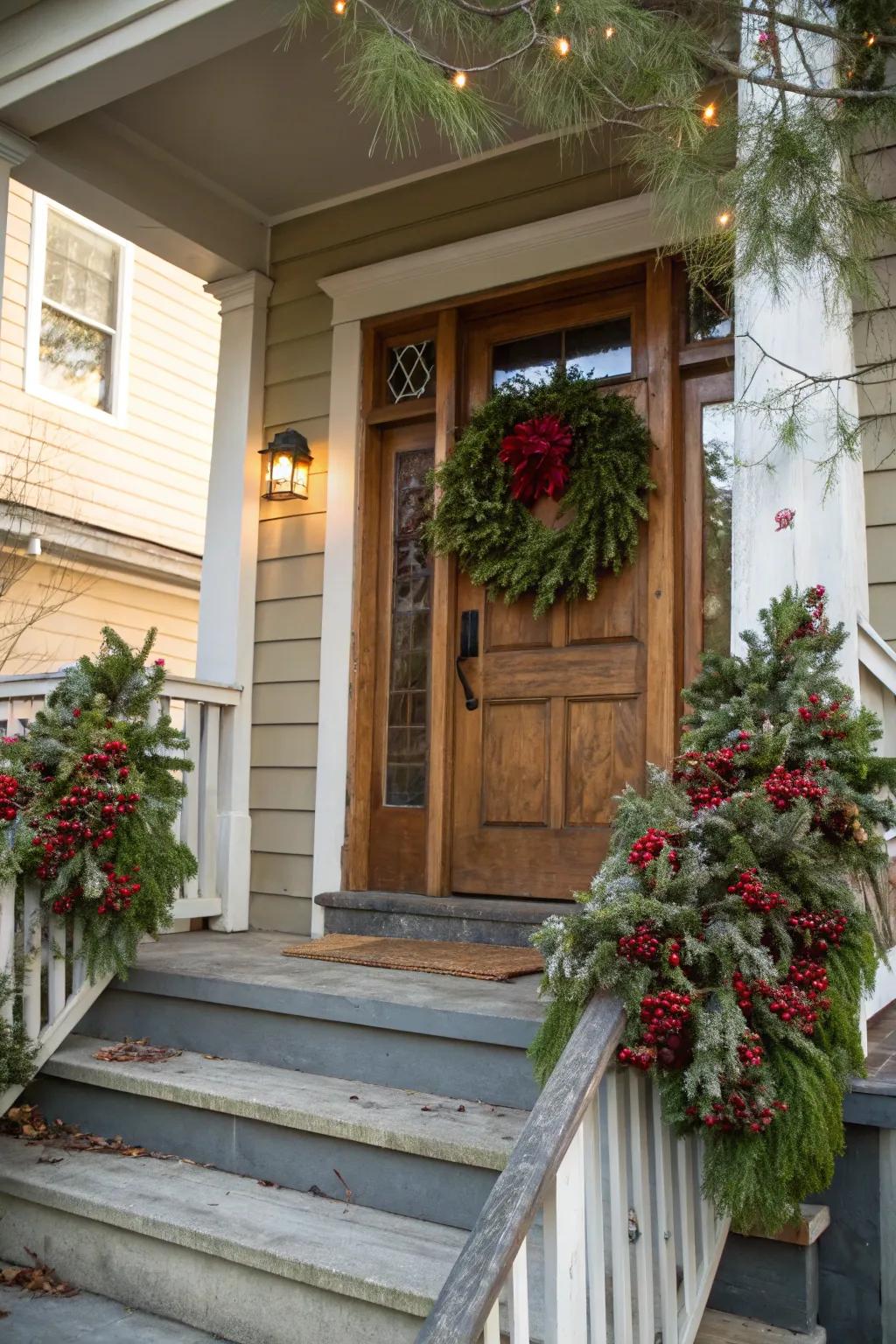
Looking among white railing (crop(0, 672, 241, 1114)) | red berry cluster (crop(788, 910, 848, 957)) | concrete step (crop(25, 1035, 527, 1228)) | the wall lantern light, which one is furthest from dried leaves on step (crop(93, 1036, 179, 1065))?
the wall lantern light

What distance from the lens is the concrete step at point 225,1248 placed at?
205 centimetres

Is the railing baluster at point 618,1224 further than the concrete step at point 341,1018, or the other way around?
the concrete step at point 341,1018

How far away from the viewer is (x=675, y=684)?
365 centimetres

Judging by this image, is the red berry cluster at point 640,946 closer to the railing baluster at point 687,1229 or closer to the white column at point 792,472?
the railing baluster at point 687,1229

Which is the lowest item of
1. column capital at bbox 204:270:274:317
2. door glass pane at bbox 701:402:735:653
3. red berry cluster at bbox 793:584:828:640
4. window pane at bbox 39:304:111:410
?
red berry cluster at bbox 793:584:828:640

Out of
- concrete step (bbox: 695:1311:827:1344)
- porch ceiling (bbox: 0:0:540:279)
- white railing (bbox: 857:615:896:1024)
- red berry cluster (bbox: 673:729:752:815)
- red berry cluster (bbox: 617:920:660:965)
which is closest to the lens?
red berry cluster (bbox: 617:920:660:965)

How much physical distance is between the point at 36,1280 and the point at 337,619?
246cm

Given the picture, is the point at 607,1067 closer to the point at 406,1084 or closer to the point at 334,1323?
the point at 334,1323

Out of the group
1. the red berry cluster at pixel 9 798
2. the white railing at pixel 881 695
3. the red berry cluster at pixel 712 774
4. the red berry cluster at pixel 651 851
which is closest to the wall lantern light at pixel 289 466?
the red berry cluster at pixel 9 798

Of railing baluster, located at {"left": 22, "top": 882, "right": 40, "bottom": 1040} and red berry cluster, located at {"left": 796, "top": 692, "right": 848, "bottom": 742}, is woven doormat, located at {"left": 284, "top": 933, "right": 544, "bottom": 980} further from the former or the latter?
red berry cluster, located at {"left": 796, "top": 692, "right": 848, "bottom": 742}

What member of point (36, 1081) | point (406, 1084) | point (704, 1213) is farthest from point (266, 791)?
point (704, 1213)

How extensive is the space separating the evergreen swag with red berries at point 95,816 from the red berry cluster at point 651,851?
1.50 meters

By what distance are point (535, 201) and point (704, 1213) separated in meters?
3.34

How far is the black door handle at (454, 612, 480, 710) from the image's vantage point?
4.02 meters
